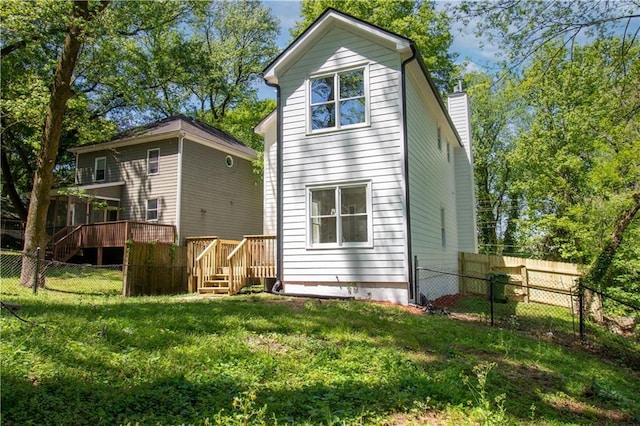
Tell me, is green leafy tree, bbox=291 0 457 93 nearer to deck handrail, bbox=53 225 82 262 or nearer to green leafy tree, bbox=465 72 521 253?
green leafy tree, bbox=465 72 521 253

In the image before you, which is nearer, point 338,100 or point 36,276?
point 36,276

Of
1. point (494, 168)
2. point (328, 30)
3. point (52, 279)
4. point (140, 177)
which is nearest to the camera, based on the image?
point (328, 30)

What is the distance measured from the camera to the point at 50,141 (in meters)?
11.5

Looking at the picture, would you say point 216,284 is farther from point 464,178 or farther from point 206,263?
point 464,178

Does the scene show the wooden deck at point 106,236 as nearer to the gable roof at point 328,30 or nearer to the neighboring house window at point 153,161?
the neighboring house window at point 153,161

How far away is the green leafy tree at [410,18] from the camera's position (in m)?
21.6

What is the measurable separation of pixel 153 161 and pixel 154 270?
9381 mm

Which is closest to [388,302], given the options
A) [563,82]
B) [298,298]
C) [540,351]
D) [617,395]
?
[298,298]

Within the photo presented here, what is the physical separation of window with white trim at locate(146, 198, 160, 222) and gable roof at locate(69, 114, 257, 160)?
305 cm

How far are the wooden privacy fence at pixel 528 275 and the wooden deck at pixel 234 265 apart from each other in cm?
678

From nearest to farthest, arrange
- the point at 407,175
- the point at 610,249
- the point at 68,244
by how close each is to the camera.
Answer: the point at 407,175 < the point at 610,249 < the point at 68,244

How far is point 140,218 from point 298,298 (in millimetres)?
12839

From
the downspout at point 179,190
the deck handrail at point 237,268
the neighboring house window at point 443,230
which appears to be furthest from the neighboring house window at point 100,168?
the neighboring house window at point 443,230

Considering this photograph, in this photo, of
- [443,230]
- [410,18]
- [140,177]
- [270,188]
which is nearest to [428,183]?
[443,230]
